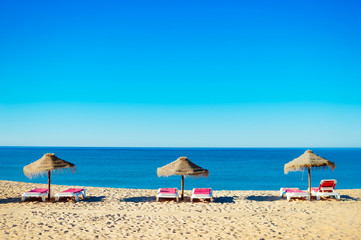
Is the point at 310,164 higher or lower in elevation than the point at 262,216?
higher

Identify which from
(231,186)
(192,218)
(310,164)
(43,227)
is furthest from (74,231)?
(231,186)

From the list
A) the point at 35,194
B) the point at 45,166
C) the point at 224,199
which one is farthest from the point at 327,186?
the point at 35,194

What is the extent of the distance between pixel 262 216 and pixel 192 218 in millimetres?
2227

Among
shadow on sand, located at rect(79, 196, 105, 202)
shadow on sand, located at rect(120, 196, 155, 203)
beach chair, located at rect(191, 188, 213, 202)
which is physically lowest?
shadow on sand, located at rect(120, 196, 155, 203)

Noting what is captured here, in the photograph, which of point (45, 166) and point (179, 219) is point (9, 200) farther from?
→ point (179, 219)

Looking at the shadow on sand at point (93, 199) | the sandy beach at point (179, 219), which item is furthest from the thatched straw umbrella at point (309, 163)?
the shadow on sand at point (93, 199)

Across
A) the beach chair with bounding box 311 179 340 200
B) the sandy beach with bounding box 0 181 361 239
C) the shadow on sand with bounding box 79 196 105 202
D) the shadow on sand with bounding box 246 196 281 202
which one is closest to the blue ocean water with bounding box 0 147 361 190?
the shadow on sand with bounding box 246 196 281 202

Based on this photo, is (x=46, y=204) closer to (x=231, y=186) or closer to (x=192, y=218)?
(x=192, y=218)

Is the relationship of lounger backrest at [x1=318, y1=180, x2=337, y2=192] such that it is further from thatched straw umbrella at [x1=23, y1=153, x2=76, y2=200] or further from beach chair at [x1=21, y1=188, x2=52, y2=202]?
beach chair at [x1=21, y1=188, x2=52, y2=202]

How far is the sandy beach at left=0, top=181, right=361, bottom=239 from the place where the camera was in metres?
7.75

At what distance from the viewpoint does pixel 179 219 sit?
939 cm

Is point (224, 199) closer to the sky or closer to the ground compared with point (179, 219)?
closer to the ground

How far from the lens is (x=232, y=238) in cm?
742

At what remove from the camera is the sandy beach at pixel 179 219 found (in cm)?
775
